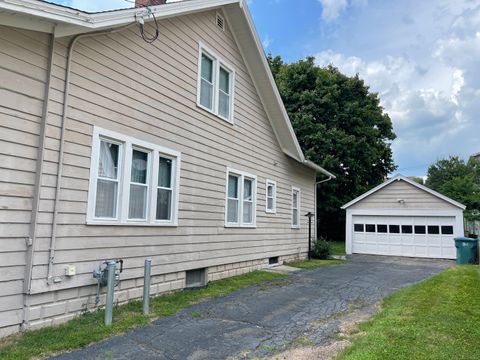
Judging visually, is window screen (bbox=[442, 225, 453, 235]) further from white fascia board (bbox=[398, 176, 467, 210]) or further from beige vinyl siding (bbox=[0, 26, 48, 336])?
beige vinyl siding (bbox=[0, 26, 48, 336])

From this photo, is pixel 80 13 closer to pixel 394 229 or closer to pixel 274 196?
Result: pixel 274 196

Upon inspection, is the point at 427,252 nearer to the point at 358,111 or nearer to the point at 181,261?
the point at 358,111

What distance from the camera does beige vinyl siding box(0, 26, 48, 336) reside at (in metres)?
4.74

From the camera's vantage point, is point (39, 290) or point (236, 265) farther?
point (236, 265)

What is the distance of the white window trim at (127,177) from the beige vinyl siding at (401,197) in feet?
45.7

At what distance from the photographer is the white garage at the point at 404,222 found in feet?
58.0

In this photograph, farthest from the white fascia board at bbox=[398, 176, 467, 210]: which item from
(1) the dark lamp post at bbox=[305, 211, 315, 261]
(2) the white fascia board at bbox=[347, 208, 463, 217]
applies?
(1) the dark lamp post at bbox=[305, 211, 315, 261]

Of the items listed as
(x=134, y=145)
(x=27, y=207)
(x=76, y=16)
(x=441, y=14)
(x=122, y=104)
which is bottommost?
(x=27, y=207)

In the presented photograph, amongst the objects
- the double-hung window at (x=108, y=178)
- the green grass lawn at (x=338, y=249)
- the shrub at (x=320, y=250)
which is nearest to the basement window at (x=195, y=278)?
the double-hung window at (x=108, y=178)

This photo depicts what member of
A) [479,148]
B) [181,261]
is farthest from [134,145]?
[479,148]

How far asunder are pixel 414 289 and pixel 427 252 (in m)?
10.7

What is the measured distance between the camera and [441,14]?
12.4 metres

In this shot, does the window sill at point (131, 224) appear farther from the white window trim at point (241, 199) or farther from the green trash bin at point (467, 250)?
the green trash bin at point (467, 250)

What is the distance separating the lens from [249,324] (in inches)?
227
